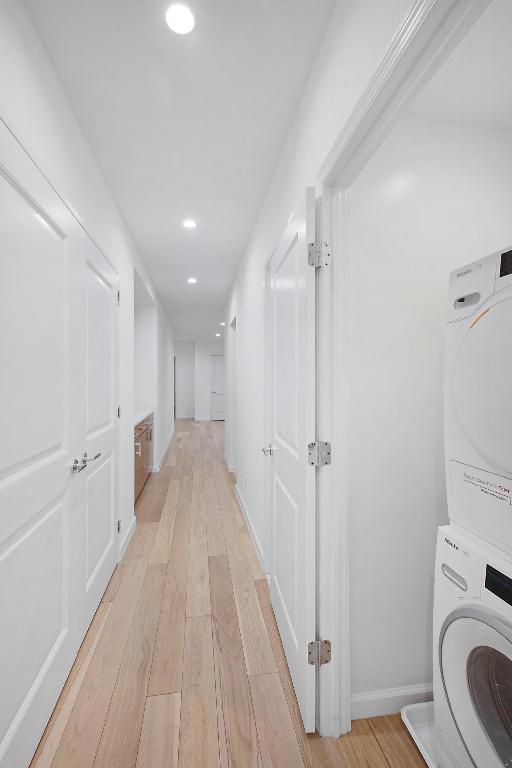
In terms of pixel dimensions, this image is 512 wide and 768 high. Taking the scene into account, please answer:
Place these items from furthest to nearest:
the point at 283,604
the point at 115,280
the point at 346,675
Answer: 1. the point at 115,280
2. the point at 283,604
3. the point at 346,675

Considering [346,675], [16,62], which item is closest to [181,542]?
[346,675]

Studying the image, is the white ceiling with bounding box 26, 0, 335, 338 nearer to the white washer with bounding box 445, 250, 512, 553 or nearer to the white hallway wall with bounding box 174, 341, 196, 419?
the white washer with bounding box 445, 250, 512, 553

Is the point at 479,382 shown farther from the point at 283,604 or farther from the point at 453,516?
the point at 283,604

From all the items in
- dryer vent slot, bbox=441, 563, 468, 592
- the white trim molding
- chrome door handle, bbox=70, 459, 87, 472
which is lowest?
dryer vent slot, bbox=441, 563, 468, 592

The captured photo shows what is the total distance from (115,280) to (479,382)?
227 centimetres

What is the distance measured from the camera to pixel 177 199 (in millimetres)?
2605

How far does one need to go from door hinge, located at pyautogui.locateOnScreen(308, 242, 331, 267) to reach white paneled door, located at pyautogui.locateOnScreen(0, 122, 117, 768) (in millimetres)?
978

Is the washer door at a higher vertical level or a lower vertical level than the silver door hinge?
higher

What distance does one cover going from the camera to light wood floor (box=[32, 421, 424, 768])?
1256mm

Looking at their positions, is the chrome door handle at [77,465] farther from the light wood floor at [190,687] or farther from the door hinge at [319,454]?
the door hinge at [319,454]

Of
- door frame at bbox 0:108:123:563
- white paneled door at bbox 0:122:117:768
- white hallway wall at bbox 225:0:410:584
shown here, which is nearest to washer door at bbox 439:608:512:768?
white paneled door at bbox 0:122:117:768

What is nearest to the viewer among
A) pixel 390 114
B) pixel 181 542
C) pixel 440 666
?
pixel 390 114

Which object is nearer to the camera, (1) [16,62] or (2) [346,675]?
(1) [16,62]

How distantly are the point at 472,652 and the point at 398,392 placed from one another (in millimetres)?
832
